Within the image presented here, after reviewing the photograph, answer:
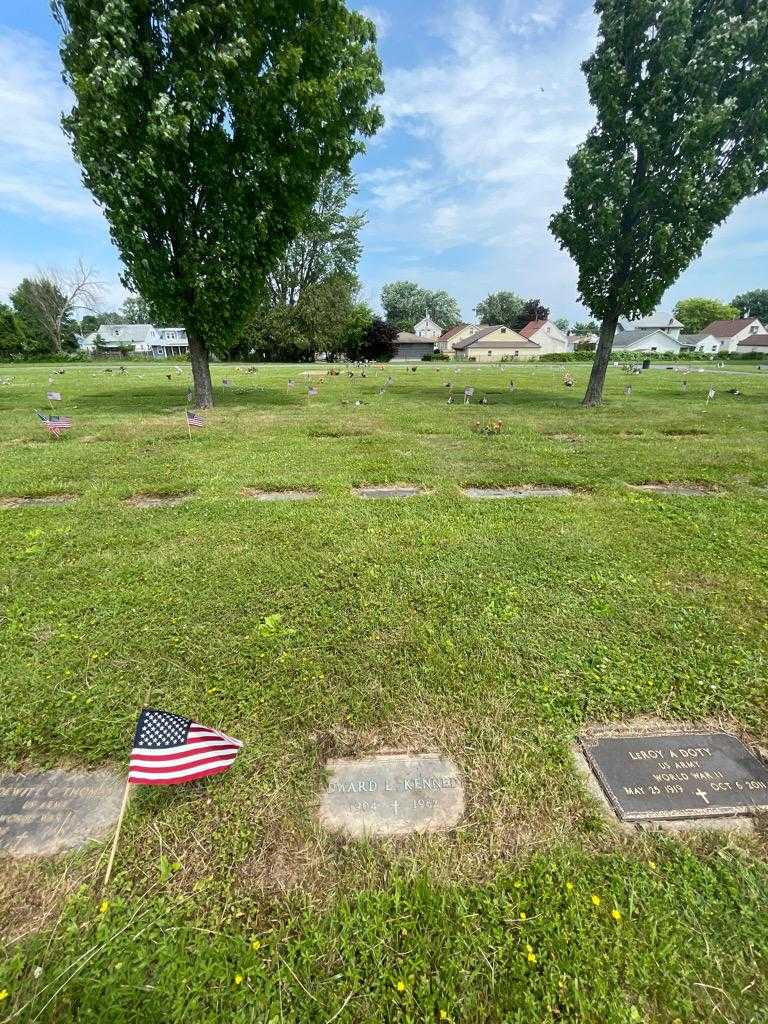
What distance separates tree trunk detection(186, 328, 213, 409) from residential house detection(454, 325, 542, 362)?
2352 inches

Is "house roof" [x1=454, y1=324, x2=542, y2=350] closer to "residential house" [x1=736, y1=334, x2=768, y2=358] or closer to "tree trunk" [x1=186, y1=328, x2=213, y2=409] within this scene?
"residential house" [x1=736, y1=334, x2=768, y2=358]

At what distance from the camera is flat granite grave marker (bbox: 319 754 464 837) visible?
2004 mm

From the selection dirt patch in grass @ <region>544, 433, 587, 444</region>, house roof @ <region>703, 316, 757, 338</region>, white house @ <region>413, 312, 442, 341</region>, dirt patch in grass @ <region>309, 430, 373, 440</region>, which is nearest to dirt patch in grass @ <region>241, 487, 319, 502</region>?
dirt patch in grass @ <region>309, 430, 373, 440</region>

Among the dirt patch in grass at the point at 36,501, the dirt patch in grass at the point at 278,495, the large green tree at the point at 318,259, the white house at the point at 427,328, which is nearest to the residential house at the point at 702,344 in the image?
the white house at the point at 427,328

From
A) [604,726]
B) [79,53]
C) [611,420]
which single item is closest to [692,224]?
[611,420]

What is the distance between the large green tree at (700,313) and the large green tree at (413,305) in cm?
4988

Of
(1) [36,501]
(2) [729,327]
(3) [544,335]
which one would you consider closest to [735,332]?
(2) [729,327]

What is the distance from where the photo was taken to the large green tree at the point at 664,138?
10508 mm

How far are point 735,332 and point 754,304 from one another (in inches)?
1518

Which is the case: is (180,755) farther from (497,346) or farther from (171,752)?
(497,346)

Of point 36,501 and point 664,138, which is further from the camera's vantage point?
point 664,138

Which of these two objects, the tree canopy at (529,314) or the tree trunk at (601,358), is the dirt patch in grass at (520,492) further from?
the tree canopy at (529,314)

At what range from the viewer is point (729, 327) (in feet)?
249

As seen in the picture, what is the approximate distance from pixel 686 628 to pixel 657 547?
1558mm
